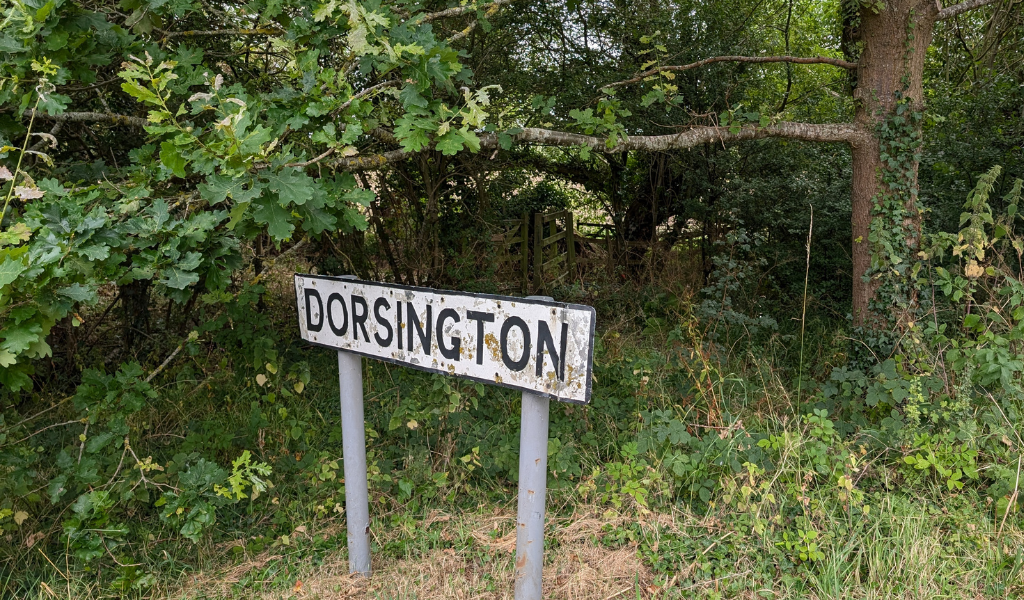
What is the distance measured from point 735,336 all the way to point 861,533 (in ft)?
9.59

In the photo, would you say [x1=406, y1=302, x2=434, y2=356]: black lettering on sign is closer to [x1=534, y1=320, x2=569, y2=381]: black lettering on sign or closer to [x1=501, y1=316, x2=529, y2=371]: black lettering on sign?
[x1=501, y1=316, x2=529, y2=371]: black lettering on sign

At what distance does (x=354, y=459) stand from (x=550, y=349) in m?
1.19

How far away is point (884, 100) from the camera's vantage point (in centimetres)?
451

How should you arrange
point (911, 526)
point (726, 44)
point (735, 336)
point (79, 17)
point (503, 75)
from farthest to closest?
point (726, 44) → point (503, 75) → point (735, 336) → point (911, 526) → point (79, 17)

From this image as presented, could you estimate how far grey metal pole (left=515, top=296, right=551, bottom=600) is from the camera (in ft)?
6.82

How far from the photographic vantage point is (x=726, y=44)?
6.73m

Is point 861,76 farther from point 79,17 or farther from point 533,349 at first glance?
point 79,17

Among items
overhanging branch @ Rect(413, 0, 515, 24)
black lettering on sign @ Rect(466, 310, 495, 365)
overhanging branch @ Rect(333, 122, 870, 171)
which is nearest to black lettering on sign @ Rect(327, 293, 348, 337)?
black lettering on sign @ Rect(466, 310, 495, 365)

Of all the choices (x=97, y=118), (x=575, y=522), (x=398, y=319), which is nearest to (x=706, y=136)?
(x=575, y=522)

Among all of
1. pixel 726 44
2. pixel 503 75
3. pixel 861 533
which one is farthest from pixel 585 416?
pixel 726 44

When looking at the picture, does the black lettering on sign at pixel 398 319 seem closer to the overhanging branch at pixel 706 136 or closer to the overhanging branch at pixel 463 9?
the overhanging branch at pixel 463 9

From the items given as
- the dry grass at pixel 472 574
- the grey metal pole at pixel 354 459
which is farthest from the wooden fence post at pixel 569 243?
the grey metal pole at pixel 354 459

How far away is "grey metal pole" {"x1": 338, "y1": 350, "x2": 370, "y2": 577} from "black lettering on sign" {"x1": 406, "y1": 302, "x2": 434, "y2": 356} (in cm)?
41

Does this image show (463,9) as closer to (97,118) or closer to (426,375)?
(97,118)
